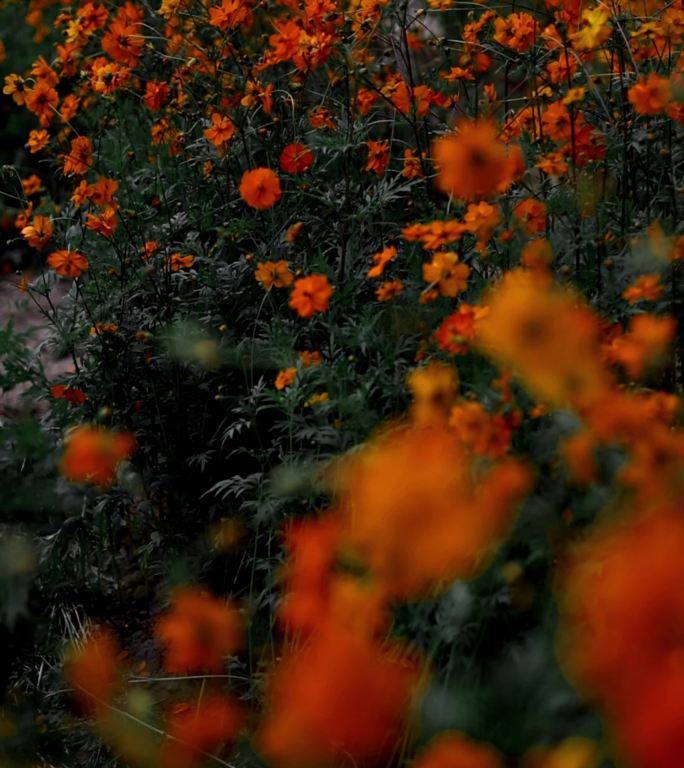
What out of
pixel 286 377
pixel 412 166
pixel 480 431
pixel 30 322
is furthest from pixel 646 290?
pixel 30 322

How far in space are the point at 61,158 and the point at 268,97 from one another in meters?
0.67

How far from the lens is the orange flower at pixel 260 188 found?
210 centimetres

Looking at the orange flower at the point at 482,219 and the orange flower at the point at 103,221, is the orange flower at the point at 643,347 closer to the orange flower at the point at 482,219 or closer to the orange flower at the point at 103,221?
the orange flower at the point at 482,219

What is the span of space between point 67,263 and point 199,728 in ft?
3.77

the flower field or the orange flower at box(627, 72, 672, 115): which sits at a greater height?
the orange flower at box(627, 72, 672, 115)

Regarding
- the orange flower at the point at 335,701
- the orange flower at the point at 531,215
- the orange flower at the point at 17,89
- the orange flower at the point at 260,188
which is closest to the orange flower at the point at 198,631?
the orange flower at the point at 335,701

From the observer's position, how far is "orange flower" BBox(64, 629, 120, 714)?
194cm

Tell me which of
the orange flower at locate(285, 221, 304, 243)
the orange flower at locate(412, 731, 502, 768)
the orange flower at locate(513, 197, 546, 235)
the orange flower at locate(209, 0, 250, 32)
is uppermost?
the orange flower at locate(209, 0, 250, 32)

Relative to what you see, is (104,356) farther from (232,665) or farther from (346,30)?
(346,30)

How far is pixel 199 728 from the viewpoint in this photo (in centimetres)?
170

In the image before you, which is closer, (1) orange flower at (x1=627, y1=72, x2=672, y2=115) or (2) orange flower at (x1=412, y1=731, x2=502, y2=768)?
(2) orange flower at (x1=412, y1=731, x2=502, y2=768)

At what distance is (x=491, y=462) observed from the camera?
1405 millimetres

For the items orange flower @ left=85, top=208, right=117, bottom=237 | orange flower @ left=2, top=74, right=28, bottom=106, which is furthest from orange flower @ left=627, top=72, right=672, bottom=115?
orange flower @ left=2, top=74, right=28, bottom=106

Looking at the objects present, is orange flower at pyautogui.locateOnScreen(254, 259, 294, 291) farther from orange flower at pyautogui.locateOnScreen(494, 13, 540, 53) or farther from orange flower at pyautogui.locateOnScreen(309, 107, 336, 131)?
orange flower at pyautogui.locateOnScreen(494, 13, 540, 53)
